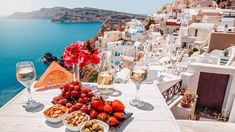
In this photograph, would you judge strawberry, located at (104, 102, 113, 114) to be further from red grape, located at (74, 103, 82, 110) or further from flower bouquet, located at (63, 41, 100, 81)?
flower bouquet, located at (63, 41, 100, 81)

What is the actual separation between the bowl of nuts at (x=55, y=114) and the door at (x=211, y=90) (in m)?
3.80

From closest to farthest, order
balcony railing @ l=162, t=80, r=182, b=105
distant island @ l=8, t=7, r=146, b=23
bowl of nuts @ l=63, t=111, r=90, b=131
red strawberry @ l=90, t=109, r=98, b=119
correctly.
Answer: bowl of nuts @ l=63, t=111, r=90, b=131 → red strawberry @ l=90, t=109, r=98, b=119 → balcony railing @ l=162, t=80, r=182, b=105 → distant island @ l=8, t=7, r=146, b=23

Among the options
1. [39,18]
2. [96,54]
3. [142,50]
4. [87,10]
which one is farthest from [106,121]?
[39,18]

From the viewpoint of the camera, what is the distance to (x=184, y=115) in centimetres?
391

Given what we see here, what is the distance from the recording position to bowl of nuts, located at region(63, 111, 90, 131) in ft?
3.89

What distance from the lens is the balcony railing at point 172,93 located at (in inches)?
147

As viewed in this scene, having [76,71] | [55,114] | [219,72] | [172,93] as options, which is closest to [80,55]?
[76,71]

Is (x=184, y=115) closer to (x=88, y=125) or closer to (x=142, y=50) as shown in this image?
(x=88, y=125)

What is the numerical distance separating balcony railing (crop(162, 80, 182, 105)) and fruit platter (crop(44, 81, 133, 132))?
251 cm

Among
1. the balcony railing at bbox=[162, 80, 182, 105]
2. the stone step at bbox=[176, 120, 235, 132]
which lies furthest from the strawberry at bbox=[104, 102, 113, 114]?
the balcony railing at bbox=[162, 80, 182, 105]

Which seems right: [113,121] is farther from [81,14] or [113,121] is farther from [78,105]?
[81,14]

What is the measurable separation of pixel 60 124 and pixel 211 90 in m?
4.10

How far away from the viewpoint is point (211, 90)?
4.27 meters

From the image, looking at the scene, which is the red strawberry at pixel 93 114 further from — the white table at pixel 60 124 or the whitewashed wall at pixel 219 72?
the whitewashed wall at pixel 219 72
